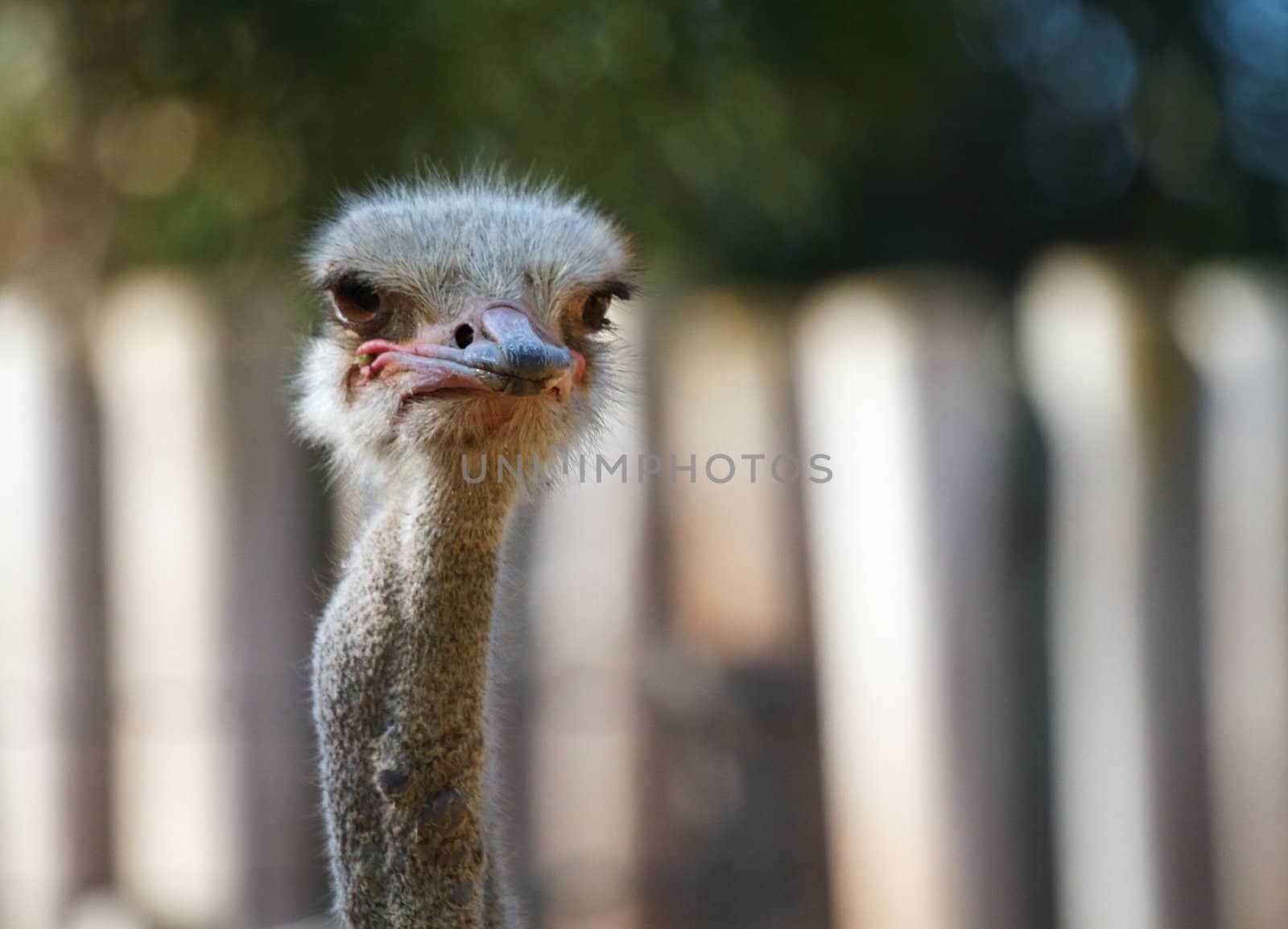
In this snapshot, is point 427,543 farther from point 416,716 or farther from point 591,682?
point 591,682

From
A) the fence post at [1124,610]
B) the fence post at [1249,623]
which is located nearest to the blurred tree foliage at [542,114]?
the fence post at [1124,610]

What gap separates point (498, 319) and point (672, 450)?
260 cm

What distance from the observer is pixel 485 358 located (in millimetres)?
1418

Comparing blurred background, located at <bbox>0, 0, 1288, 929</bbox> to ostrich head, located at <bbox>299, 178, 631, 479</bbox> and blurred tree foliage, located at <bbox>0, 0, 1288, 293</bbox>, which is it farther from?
ostrich head, located at <bbox>299, 178, 631, 479</bbox>

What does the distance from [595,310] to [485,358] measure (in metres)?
0.24

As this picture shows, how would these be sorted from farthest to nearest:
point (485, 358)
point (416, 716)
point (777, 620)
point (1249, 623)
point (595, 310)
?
point (777, 620), point (1249, 623), point (595, 310), point (416, 716), point (485, 358)

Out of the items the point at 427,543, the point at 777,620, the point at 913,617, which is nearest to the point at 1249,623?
the point at 913,617

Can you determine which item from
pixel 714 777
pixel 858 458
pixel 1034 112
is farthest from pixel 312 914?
pixel 1034 112

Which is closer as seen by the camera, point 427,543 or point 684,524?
point 427,543

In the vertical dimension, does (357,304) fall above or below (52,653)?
above

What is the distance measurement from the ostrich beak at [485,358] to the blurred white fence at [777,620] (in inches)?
87.1

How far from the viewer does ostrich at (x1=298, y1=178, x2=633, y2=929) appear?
1496 millimetres

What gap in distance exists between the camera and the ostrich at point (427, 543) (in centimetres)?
150

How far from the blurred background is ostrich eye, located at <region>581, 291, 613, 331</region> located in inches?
69.8
